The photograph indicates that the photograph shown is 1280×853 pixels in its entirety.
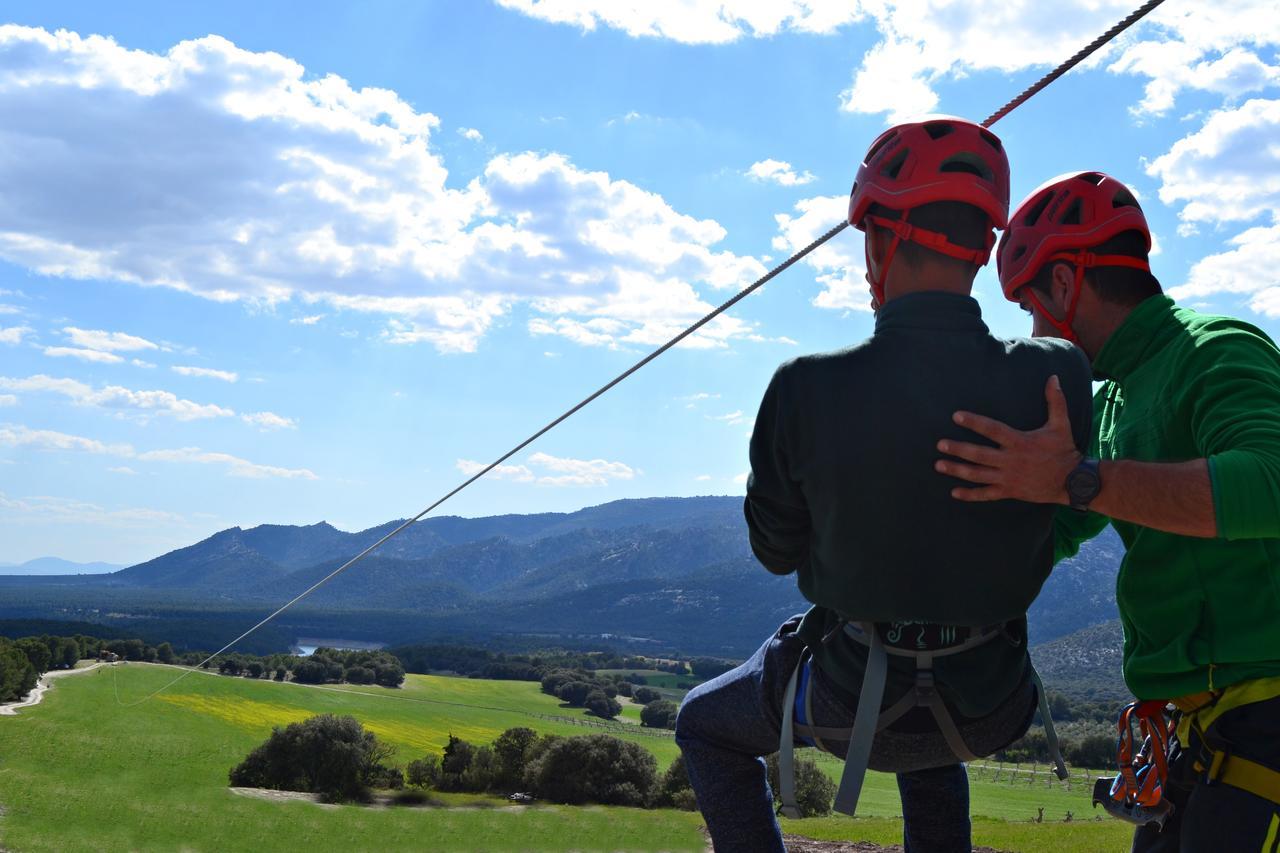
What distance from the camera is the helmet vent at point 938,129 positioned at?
9.89ft

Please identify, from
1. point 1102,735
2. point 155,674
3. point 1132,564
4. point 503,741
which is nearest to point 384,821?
point 503,741

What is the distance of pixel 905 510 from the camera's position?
266cm

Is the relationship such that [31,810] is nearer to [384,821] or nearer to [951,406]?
[384,821]

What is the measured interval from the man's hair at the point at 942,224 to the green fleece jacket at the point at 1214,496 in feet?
2.41

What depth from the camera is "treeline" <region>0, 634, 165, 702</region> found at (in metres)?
14.8

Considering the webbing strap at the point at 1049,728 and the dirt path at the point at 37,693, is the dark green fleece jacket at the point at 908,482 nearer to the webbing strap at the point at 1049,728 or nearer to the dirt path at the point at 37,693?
the webbing strap at the point at 1049,728

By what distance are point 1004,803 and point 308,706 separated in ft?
52.6

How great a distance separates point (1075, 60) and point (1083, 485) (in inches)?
103

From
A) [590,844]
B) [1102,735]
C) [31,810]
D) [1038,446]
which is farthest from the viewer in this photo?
[1102,735]

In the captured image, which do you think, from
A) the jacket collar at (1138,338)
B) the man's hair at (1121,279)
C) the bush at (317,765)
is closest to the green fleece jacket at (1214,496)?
the jacket collar at (1138,338)

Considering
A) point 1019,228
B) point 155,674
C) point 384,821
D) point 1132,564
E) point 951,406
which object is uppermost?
point 1019,228

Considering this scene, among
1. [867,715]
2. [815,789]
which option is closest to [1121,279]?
[867,715]

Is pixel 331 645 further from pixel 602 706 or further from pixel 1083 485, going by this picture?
pixel 1083 485

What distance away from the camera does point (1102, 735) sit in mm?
19578
